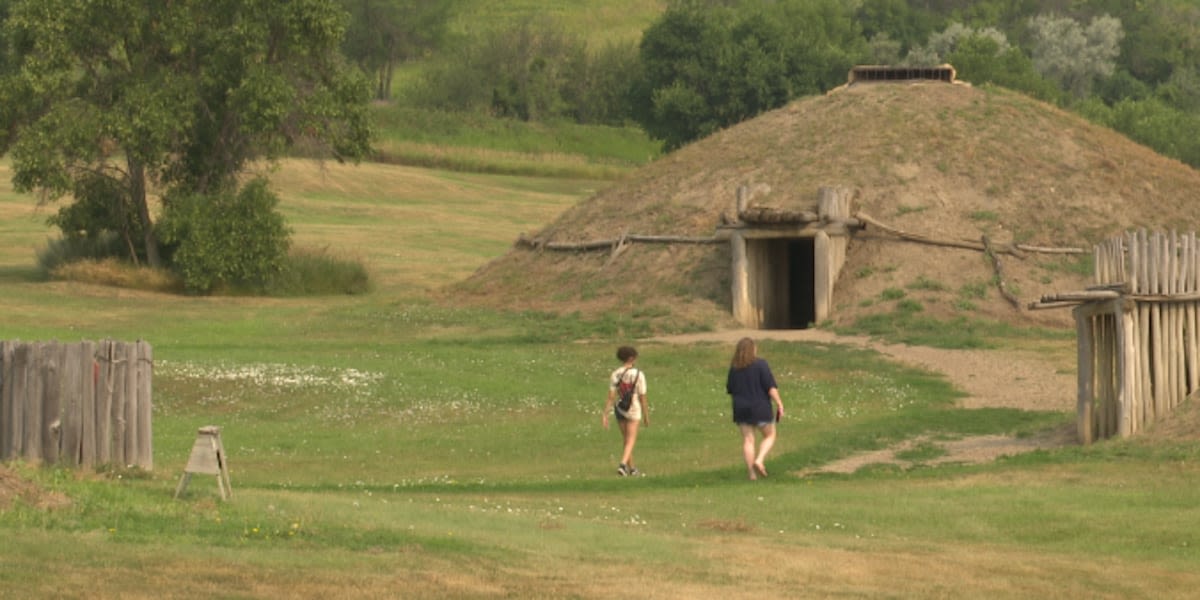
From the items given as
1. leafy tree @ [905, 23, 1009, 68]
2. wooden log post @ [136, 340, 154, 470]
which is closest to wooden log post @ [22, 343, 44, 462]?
wooden log post @ [136, 340, 154, 470]

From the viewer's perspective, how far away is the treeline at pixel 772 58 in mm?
92125

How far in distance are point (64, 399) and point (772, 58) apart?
255ft

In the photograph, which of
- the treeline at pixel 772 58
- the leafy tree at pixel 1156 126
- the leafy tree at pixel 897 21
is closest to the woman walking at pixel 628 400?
the leafy tree at pixel 1156 126

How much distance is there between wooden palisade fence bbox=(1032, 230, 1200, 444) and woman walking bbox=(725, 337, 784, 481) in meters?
4.02

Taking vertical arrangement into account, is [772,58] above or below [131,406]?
above

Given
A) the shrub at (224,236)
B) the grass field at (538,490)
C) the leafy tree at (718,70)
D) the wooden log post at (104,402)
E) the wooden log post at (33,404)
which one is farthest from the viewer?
the leafy tree at (718,70)

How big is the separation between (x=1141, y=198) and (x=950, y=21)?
8739 centimetres

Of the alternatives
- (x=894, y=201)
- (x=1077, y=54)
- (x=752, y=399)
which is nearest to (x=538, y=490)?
(x=752, y=399)

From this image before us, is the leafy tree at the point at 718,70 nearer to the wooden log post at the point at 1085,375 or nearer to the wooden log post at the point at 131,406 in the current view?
the wooden log post at the point at 1085,375

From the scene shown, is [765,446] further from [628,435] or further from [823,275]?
[823,275]

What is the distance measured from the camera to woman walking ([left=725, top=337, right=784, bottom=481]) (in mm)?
22812

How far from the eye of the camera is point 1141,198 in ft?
155

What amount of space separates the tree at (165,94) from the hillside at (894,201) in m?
6.96

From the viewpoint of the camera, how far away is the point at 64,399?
18.4 m
